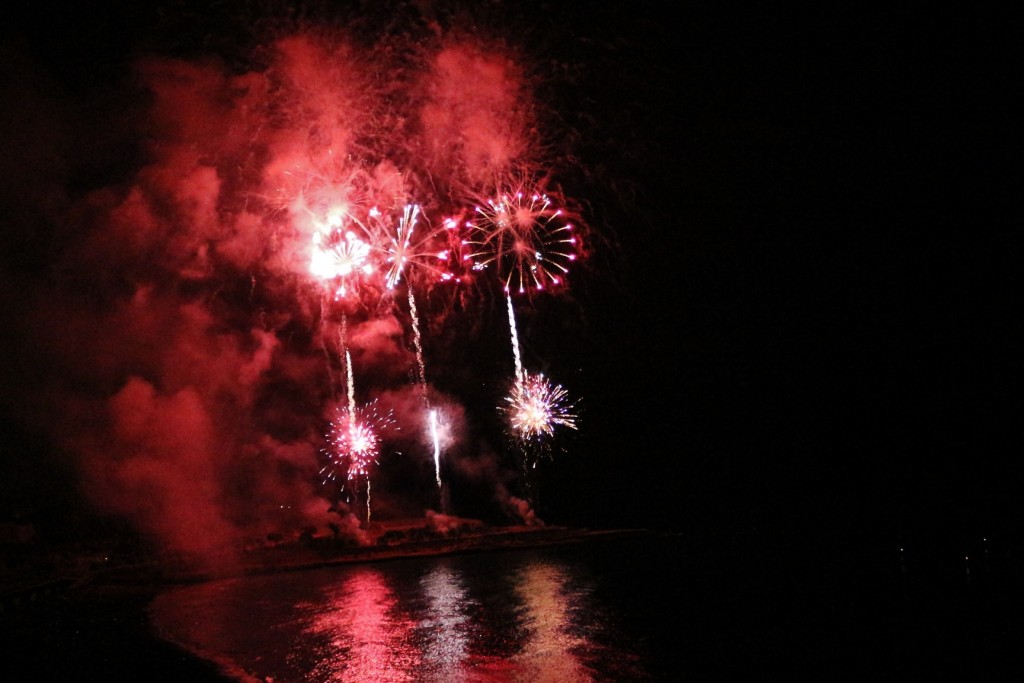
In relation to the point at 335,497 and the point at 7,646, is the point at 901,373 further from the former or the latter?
the point at 7,646

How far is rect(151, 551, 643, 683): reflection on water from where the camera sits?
8.53 m

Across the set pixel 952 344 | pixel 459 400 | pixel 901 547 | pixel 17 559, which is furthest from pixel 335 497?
pixel 952 344

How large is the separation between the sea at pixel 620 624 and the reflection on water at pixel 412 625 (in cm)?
4

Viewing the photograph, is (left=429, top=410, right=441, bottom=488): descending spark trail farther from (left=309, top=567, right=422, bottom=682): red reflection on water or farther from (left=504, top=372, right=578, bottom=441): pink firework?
(left=309, top=567, right=422, bottom=682): red reflection on water

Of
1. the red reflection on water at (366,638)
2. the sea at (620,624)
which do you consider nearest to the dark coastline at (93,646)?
the sea at (620,624)

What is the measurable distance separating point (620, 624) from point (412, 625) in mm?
3305

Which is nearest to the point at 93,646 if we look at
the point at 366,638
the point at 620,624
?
the point at 366,638

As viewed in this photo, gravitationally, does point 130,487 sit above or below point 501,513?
above

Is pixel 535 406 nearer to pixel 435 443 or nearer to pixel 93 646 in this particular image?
pixel 435 443

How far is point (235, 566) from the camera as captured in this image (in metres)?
21.1

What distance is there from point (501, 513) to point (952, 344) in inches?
793

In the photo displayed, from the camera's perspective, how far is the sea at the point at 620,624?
8.22 meters

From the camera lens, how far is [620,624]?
10156mm

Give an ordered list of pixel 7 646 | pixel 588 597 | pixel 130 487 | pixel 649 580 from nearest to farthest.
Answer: pixel 7 646 → pixel 588 597 → pixel 649 580 → pixel 130 487
